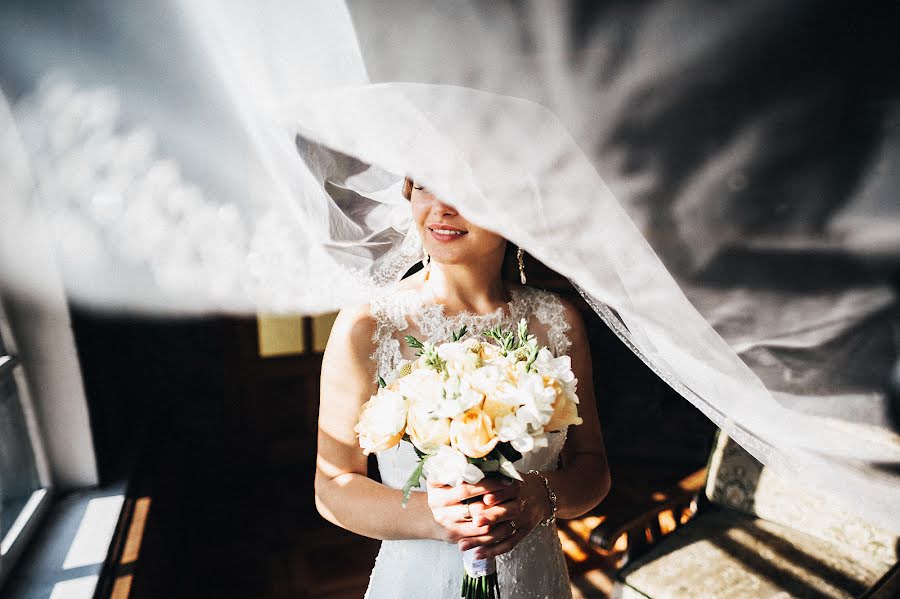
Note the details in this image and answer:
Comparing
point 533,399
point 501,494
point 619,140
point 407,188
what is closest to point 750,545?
point 501,494

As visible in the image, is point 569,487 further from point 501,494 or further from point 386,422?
point 386,422

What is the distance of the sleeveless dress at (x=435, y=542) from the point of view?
1207 millimetres

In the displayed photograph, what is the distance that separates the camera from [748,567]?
6.92 ft

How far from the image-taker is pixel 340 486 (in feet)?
3.74

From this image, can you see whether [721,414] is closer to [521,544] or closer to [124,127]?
[521,544]

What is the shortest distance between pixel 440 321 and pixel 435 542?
1.70ft

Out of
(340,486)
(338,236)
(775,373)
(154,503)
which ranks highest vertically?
(338,236)

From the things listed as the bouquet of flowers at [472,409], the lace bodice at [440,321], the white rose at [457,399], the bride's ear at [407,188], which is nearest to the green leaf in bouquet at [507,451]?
the bouquet of flowers at [472,409]

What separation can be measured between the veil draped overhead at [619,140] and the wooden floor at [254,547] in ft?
6.58

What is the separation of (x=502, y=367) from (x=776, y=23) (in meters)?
0.57

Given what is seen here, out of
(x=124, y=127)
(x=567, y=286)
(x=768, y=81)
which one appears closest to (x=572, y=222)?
(x=768, y=81)

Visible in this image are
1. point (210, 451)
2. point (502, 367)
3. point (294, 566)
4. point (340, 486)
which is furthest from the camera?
point (210, 451)

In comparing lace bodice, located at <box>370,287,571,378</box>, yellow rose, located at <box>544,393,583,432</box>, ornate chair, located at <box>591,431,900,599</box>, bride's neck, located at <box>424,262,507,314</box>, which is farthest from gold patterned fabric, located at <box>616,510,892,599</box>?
yellow rose, located at <box>544,393,583,432</box>

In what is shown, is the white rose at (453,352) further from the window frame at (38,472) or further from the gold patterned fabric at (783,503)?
the gold patterned fabric at (783,503)
